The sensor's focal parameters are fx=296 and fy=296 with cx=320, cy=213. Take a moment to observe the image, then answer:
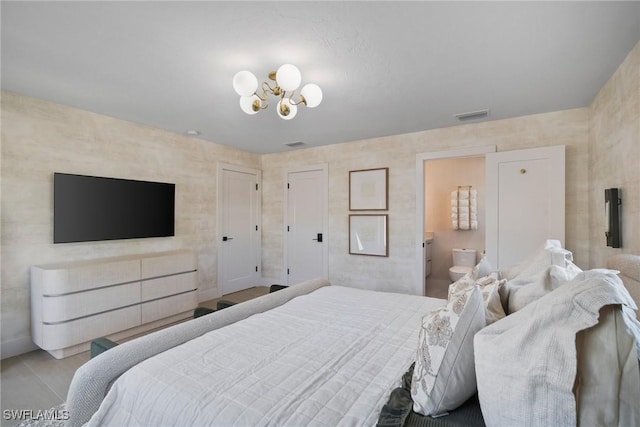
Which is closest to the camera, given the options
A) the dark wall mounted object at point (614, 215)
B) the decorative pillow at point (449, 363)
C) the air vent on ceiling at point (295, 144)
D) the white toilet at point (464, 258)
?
the decorative pillow at point (449, 363)

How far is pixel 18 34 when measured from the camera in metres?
1.89

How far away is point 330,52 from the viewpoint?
6.94 feet

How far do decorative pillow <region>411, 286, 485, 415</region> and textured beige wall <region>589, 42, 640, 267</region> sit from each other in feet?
6.13

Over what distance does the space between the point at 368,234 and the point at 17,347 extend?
4098mm

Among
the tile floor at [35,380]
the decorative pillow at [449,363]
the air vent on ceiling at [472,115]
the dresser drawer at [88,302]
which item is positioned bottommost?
the tile floor at [35,380]

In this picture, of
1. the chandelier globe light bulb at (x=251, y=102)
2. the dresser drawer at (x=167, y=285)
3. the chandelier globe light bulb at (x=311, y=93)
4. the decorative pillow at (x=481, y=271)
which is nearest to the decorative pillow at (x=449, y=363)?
the decorative pillow at (x=481, y=271)

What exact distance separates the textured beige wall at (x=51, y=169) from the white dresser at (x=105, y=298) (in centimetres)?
15

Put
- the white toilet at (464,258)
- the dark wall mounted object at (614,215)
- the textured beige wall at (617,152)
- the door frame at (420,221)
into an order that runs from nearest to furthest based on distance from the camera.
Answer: the textured beige wall at (617,152) < the dark wall mounted object at (614,215) < the door frame at (420,221) < the white toilet at (464,258)

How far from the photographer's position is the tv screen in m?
3.05

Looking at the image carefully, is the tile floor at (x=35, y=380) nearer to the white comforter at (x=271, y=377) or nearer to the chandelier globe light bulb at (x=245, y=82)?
the white comforter at (x=271, y=377)

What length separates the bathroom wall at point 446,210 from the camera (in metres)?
5.50

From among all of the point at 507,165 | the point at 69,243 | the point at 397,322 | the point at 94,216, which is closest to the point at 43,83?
the point at 94,216

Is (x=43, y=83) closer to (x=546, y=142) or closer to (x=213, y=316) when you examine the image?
(x=213, y=316)

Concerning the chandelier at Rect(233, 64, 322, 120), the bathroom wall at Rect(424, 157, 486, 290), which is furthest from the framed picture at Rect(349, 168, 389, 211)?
the chandelier at Rect(233, 64, 322, 120)
